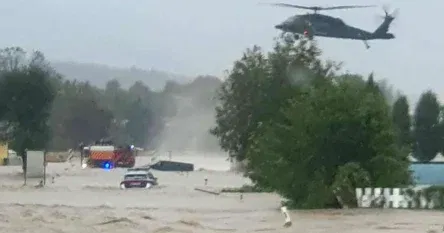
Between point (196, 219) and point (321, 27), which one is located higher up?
point (321, 27)

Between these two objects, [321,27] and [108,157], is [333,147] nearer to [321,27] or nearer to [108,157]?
[321,27]

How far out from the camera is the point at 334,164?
127 feet

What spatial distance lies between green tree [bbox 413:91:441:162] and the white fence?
172ft

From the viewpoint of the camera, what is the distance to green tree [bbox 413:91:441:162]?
89312 millimetres

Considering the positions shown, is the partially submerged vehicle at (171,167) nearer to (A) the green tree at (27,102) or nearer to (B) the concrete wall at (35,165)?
(A) the green tree at (27,102)

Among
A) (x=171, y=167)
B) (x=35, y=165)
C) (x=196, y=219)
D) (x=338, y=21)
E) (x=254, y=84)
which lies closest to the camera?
(x=196, y=219)

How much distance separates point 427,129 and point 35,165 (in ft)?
110

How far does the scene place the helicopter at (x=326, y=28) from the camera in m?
79.6

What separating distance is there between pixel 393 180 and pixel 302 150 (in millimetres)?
3420

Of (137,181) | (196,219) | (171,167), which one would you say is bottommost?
(171,167)

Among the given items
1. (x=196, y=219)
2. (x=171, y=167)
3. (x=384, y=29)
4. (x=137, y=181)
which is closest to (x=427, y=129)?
(x=384, y=29)

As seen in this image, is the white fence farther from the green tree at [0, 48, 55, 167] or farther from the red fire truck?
the red fire truck

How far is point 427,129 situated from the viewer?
9056cm

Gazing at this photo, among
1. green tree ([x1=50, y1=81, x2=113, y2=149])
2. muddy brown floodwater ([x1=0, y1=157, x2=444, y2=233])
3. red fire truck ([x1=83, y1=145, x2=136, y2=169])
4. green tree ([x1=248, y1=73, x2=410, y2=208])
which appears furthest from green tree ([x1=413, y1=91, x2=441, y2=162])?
green tree ([x1=50, y1=81, x2=113, y2=149])
